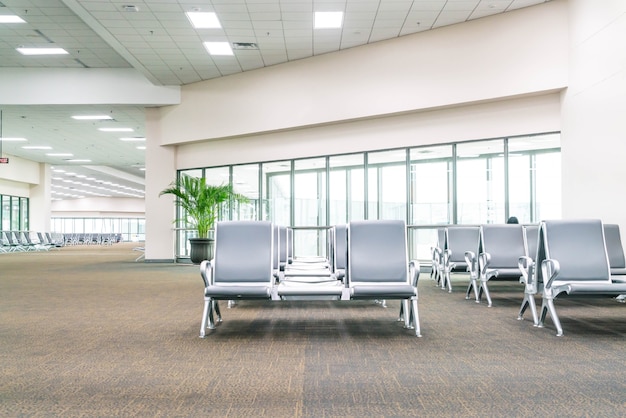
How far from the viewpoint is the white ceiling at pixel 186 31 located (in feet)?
35.2

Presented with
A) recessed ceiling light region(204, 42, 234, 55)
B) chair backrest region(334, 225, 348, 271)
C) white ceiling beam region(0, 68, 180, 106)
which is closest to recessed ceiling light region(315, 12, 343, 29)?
recessed ceiling light region(204, 42, 234, 55)

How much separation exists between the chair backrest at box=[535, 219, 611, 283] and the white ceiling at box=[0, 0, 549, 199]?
6.25 metres

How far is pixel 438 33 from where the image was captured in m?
12.1

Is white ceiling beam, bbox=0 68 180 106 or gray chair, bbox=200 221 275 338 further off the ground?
white ceiling beam, bbox=0 68 180 106

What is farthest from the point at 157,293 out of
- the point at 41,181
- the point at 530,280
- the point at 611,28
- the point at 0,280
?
the point at 41,181

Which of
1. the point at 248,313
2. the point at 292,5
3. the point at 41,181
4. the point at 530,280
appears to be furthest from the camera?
the point at 41,181

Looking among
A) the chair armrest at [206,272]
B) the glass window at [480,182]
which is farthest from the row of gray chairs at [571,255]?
the glass window at [480,182]

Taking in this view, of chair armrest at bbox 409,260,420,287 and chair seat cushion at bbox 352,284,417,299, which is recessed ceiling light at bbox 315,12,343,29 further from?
chair seat cushion at bbox 352,284,417,299

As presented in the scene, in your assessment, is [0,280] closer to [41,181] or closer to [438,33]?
[438,33]

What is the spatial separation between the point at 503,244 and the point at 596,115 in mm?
3435

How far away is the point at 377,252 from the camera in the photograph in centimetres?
564

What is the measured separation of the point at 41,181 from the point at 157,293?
84.1 feet

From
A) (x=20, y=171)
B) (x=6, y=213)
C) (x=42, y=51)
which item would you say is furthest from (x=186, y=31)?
(x=6, y=213)

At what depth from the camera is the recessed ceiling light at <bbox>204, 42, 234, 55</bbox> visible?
42.6 ft
